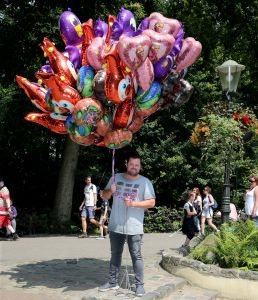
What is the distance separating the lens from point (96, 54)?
20.5 ft

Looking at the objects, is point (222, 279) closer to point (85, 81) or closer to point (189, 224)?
point (85, 81)

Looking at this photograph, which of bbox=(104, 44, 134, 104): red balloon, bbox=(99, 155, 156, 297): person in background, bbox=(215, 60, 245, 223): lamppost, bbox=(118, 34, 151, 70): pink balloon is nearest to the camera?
bbox=(118, 34, 151, 70): pink balloon

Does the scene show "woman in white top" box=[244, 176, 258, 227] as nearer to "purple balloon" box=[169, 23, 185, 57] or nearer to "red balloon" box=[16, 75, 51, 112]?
"purple balloon" box=[169, 23, 185, 57]

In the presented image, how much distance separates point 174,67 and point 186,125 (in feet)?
44.5

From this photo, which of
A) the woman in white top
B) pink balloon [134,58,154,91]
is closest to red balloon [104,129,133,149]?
pink balloon [134,58,154,91]

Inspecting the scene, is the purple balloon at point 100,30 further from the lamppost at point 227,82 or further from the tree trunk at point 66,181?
the tree trunk at point 66,181

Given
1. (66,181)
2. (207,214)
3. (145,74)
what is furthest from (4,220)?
(145,74)

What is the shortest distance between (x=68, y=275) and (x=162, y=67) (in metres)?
3.82

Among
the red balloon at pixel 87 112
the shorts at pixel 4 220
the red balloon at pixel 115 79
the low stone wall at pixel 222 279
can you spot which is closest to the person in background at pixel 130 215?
the red balloon at pixel 87 112

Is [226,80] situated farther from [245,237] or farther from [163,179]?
[163,179]

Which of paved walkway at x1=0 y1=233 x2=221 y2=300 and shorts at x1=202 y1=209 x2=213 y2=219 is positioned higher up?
shorts at x1=202 y1=209 x2=213 y2=219

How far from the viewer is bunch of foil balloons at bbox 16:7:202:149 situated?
620 cm

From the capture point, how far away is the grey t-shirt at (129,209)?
663 centimetres

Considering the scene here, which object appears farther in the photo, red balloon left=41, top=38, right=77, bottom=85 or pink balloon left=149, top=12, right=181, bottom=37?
pink balloon left=149, top=12, right=181, bottom=37
